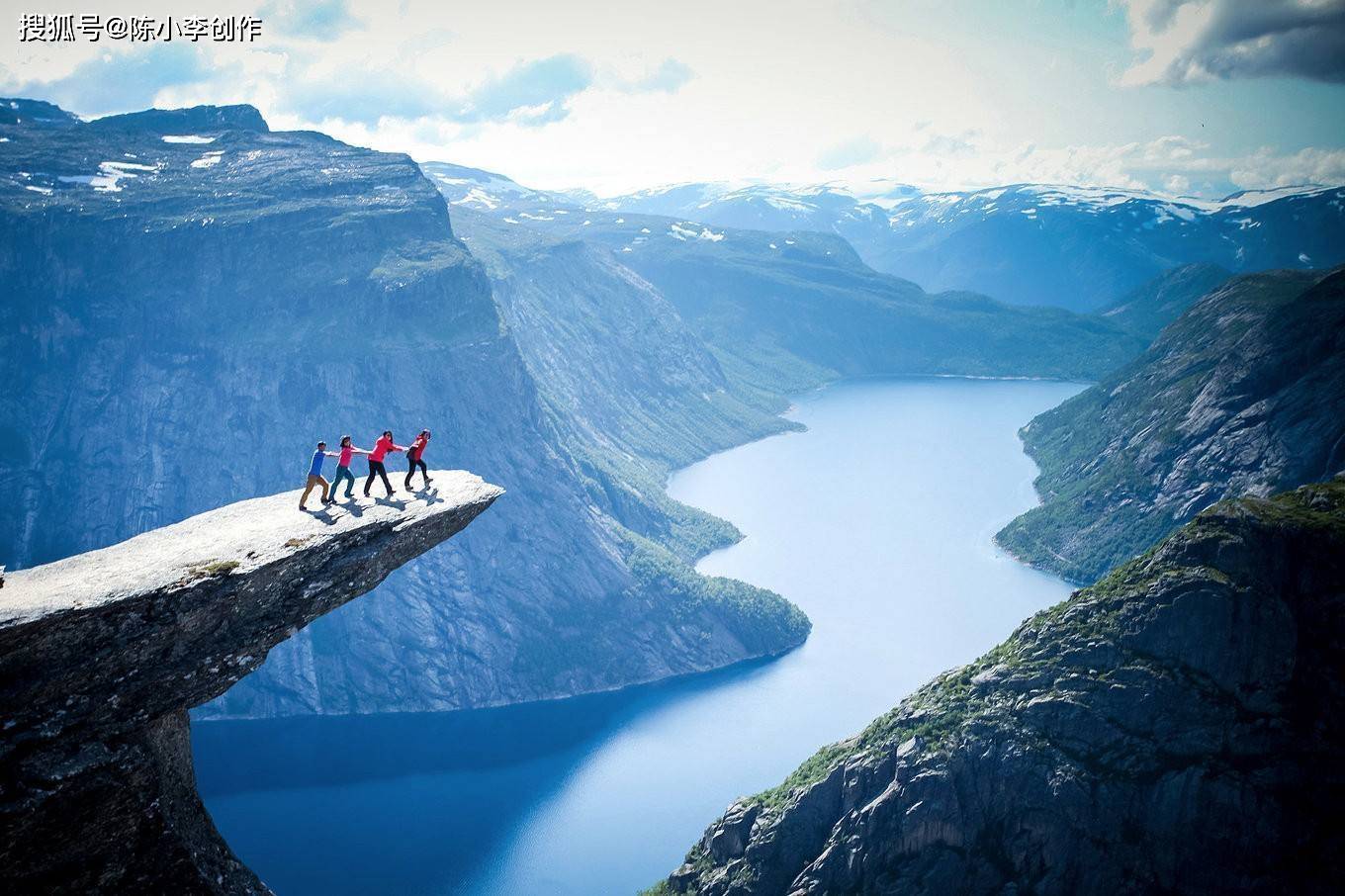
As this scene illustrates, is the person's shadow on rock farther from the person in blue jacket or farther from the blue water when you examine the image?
the blue water

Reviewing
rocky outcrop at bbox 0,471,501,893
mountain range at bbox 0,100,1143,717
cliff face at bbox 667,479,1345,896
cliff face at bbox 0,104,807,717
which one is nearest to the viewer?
rocky outcrop at bbox 0,471,501,893

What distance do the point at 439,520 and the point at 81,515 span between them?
12415cm

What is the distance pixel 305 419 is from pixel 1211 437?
134615 mm

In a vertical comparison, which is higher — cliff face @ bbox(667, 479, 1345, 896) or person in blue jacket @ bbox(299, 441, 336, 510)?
person in blue jacket @ bbox(299, 441, 336, 510)

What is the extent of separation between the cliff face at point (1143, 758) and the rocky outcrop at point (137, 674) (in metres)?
40.2

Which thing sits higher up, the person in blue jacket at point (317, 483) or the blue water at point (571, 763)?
the person in blue jacket at point (317, 483)

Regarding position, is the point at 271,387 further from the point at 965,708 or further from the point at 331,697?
the point at 965,708

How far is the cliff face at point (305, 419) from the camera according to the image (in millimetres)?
129000

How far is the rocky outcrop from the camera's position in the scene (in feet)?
67.5

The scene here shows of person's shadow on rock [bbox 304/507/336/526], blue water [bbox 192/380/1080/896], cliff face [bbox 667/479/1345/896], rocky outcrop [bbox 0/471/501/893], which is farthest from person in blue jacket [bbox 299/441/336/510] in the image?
blue water [bbox 192/380/1080/896]

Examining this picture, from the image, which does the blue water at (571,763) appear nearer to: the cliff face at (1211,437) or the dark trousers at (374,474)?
the cliff face at (1211,437)

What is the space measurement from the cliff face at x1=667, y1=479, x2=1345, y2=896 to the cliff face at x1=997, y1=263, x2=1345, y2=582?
69.7 m

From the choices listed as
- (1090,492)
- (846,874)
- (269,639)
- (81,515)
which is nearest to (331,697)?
(81,515)

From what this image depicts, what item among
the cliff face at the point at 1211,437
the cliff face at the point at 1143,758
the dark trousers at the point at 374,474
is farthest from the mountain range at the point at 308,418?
the dark trousers at the point at 374,474
